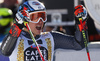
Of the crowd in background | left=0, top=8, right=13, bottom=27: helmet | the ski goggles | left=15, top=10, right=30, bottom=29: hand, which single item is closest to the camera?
left=15, top=10, right=30, bottom=29: hand

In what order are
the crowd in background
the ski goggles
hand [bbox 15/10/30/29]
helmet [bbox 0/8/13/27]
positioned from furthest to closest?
helmet [bbox 0/8/13/27] < the crowd in background < the ski goggles < hand [bbox 15/10/30/29]

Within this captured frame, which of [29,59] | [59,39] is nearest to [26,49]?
[29,59]

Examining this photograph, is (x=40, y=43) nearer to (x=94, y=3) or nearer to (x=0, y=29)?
(x=94, y=3)

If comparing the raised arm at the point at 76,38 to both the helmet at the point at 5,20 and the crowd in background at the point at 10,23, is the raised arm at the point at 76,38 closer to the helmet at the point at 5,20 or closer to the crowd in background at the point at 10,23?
the crowd in background at the point at 10,23

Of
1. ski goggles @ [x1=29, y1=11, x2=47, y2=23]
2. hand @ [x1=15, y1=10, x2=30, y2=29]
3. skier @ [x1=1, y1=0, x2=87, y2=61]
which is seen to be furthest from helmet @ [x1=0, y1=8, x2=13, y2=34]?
hand @ [x1=15, y1=10, x2=30, y2=29]

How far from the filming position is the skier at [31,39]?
2.69 metres

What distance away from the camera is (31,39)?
2902 mm

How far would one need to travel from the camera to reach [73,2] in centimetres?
446

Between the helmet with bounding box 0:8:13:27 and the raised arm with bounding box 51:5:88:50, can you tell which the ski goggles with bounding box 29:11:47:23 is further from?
the helmet with bounding box 0:8:13:27

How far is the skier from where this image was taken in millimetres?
2688

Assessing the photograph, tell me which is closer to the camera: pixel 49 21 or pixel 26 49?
pixel 26 49

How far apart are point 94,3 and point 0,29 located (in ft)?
14.4

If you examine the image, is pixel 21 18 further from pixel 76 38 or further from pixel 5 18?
pixel 5 18

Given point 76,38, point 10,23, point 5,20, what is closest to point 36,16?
point 76,38
